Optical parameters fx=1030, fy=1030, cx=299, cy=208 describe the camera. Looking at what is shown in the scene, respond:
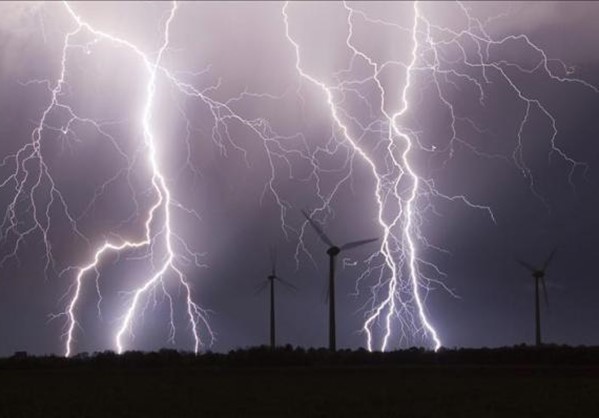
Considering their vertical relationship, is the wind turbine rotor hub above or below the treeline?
above

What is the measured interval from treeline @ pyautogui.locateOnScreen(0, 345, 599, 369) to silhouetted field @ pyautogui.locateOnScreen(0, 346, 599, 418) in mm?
61

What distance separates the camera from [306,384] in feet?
109

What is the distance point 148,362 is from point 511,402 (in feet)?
82.9

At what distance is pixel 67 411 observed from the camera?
2477 centimetres

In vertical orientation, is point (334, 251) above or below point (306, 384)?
above

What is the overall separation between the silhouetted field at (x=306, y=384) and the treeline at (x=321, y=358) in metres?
0.06

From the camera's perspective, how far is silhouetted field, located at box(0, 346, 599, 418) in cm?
2505

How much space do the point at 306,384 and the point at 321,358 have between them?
16121 mm

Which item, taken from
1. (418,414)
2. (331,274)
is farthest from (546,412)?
(331,274)

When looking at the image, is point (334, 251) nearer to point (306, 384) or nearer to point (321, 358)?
point (321, 358)

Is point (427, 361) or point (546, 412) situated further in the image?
point (427, 361)

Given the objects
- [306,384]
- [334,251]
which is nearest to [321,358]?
[334,251]

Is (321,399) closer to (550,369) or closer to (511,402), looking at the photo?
(511,402)

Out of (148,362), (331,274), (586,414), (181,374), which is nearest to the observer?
(586,414)
